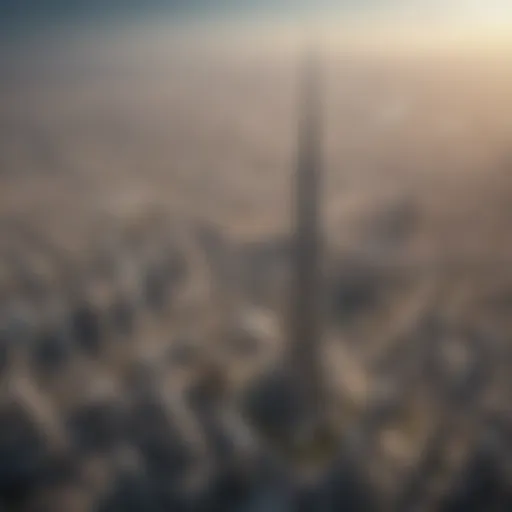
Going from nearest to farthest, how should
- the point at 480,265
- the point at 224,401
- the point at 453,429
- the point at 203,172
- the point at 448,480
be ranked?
the point at 448,480 → the point at 453,429 → the point at 224,401 → the point at 480,265 → the point at 203,172

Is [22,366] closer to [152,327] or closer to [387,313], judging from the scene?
[152,327]

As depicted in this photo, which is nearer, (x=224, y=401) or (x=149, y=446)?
(x=149, y=446)

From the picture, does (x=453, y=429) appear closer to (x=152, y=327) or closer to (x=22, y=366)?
(x=152, y=327)

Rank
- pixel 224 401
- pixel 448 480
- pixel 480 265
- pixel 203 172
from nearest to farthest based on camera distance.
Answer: pixel 448 480, pixel 224 401, pixel 480 265, pixel 203 172

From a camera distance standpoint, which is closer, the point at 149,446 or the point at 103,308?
the point at 149,446

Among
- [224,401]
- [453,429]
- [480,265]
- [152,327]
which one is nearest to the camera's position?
[453,429]

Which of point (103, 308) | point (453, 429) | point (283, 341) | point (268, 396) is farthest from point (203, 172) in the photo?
point (453, 429)

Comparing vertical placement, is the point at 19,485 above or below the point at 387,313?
below

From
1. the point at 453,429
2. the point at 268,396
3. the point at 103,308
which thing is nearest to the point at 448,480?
the point at 453,429

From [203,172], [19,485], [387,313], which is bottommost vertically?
[19,485]
